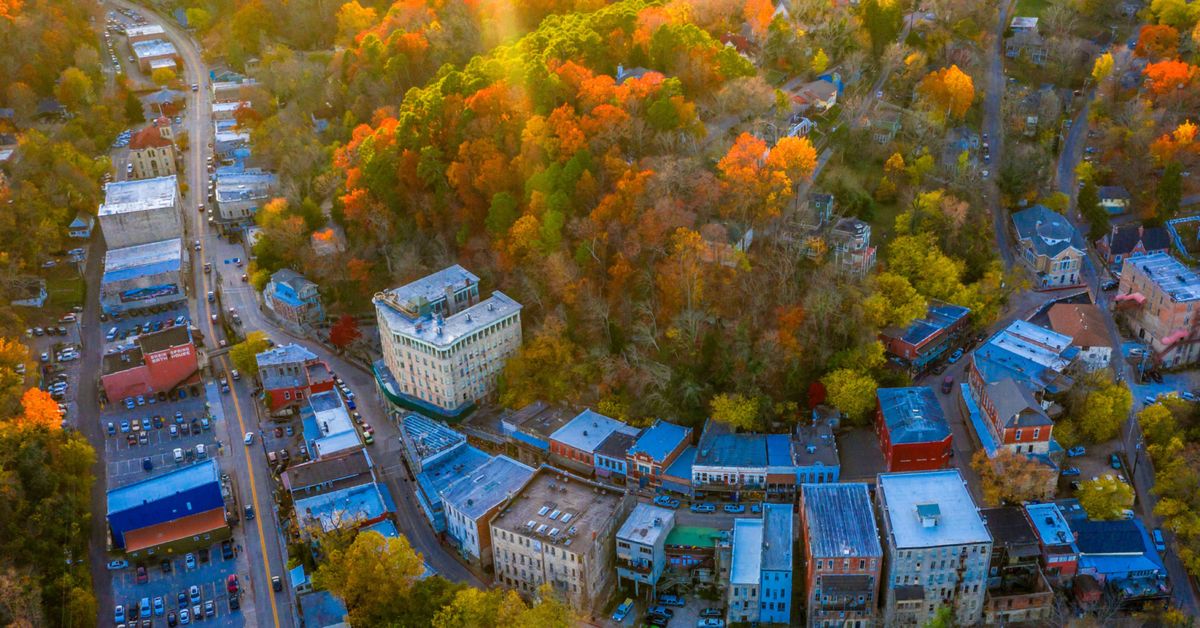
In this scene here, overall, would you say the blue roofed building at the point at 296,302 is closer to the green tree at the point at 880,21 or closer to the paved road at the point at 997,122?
the green tree at the point at 880,21

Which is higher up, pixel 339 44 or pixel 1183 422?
pixel 339 44

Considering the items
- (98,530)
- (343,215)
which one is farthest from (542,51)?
(98,530)

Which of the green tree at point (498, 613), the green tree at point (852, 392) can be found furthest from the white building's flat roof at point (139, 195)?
the green tree at point (852, 392)

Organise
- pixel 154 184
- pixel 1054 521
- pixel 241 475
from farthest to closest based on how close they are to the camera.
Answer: pixel 154 184 < pixel 241 475 < pixel 1054 521

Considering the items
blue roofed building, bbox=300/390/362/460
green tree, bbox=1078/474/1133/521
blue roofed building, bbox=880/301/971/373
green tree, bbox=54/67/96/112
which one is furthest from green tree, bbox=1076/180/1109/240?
green tree, bbox=54/67/96/112

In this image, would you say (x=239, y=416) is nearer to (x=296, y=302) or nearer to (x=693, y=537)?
(x=296, y=302)

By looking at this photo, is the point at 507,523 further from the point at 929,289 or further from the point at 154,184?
the point at 154,184
